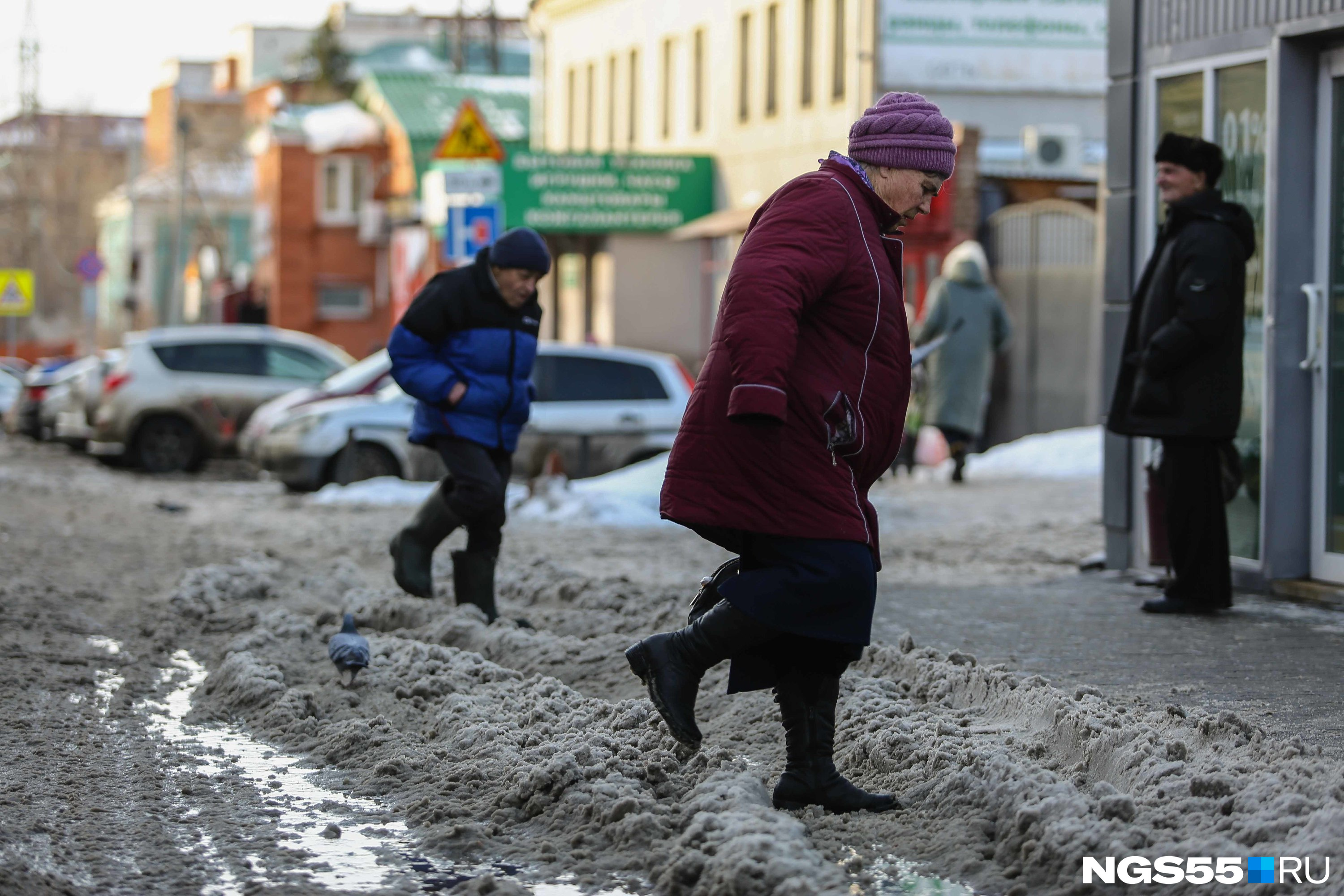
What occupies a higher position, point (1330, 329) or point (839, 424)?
point (1330, 329)

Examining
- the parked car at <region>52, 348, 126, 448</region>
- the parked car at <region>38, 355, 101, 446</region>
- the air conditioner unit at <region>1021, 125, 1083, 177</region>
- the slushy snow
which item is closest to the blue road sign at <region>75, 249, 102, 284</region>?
the parked car at <region>38, 355, 101, 446</region>

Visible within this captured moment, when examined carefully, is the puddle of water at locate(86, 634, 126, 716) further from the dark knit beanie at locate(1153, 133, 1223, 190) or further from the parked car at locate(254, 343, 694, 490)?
the parked car at locate(254, 343, 694, 490)

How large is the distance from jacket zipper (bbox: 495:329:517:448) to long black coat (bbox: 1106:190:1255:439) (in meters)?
2.78

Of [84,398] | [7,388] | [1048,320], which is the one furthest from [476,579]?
[7,388]

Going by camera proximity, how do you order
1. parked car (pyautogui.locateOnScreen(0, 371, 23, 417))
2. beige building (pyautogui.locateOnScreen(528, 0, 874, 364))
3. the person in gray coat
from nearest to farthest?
the person in gray coat < beige building (pyautogui.locateOnScreen(528, 0, 874, 364)) < parked car (pyautogui.locateOnScreen(0, 371, 23, 417))

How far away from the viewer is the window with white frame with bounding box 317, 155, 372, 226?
181 feet

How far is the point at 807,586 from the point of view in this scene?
4988 mm

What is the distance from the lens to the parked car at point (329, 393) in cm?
1827

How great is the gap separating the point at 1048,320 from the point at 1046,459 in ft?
12.1

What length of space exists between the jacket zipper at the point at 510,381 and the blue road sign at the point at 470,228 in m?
8.59

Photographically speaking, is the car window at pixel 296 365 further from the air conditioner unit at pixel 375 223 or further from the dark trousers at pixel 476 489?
the air conditioner unit at pixel 375 223

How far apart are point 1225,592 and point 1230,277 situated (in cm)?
140

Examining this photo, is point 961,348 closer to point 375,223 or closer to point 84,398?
point 84,398

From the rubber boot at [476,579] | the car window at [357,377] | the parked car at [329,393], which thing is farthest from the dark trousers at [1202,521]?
the car window at [357,377]
